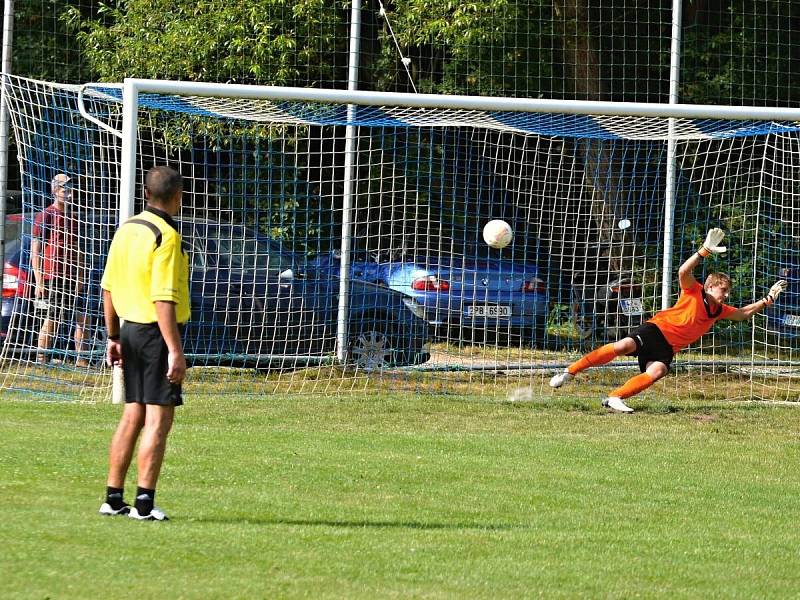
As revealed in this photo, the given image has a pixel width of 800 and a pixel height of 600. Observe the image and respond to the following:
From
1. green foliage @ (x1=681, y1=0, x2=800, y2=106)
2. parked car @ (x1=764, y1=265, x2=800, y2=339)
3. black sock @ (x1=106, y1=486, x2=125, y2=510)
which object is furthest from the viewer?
green foliage @ (x1=681, y1=0, x2=800, y2=106)

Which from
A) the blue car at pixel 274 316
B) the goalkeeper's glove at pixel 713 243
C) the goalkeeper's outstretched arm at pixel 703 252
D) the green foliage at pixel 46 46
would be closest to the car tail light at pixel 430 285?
the blue car at pixel 274 316

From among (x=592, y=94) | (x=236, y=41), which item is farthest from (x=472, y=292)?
(x=236, y=41)

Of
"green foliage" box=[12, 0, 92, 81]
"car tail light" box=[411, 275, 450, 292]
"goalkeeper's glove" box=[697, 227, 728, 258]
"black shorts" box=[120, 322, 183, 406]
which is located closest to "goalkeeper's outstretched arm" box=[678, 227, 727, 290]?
"goalkeeper's glove" box=[697, 227, 728, 258]

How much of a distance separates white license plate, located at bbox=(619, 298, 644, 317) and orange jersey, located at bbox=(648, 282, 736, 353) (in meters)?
2.85

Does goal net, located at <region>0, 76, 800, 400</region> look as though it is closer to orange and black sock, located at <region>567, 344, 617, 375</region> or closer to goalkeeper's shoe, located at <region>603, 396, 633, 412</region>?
orange and black sock, located at <region>567, 344, 617, 375</region>

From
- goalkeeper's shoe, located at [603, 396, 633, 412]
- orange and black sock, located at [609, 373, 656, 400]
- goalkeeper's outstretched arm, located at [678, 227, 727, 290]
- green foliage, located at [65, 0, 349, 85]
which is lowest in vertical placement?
goalkeeper's shoe, located at [603, 396, 633, 412]

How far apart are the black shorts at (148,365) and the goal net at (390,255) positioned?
5.81m

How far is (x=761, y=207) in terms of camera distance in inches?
674

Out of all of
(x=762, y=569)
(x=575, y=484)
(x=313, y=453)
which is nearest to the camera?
(x=762, y=569)

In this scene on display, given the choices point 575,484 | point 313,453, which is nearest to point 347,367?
point 313,453

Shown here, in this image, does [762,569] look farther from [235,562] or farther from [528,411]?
[528,411]

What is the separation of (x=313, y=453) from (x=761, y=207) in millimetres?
9317

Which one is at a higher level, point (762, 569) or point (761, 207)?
point (761, 207)

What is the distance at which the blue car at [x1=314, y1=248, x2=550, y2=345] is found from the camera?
49.5 ft
